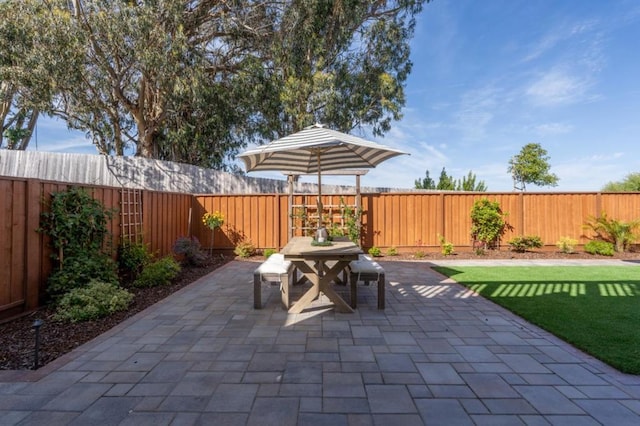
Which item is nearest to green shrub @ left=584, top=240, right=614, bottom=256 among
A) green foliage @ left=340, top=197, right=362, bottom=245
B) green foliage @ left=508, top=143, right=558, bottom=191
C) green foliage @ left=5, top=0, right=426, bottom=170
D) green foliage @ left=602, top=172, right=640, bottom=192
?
green foliage @ left=340, top=197, right=362, bottom=245

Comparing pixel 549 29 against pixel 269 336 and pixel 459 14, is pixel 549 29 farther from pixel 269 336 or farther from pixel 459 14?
pixel 269 336

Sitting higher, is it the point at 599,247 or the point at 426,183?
the point at 426,183

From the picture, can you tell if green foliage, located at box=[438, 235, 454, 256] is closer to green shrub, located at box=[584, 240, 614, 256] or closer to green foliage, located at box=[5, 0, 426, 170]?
green shrub, located at box=[584, 240, 614, 256]

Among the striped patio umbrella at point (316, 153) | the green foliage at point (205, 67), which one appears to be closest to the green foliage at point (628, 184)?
the green foliage at point (205, 67)

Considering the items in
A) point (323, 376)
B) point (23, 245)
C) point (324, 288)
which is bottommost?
point (323, 376)

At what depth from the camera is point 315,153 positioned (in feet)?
15.3

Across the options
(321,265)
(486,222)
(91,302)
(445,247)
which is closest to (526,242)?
(486,222)

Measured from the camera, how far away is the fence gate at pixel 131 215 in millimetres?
5429

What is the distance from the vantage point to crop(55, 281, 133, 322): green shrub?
3.48 m

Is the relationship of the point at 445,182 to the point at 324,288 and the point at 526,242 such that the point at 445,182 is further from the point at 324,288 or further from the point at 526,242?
the point at 324,288

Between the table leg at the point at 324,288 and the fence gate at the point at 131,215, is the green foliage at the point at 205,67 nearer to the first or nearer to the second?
the fence gate at the point at 131,215

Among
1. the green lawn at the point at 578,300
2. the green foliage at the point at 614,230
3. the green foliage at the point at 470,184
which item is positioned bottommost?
the green lawn at the point at 578,300

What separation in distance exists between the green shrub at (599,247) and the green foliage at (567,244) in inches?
11.9

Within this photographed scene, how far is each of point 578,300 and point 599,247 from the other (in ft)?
17.5
